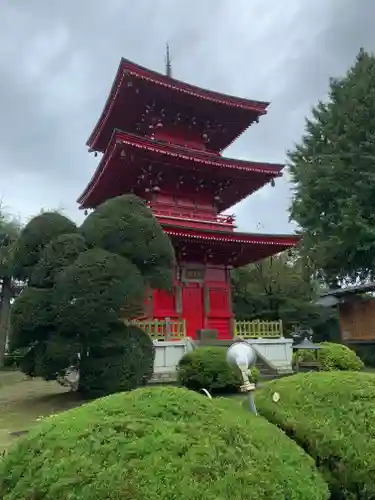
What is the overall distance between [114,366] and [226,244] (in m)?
7.51

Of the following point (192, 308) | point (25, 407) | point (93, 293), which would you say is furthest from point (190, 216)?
point (25, 407)

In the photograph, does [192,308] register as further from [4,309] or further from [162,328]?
[4,309]

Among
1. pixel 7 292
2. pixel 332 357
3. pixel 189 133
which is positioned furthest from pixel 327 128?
pixel 7 292

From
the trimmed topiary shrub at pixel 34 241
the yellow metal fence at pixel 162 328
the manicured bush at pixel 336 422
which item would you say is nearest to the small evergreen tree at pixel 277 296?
the yellow metal fence at pixel 162 328

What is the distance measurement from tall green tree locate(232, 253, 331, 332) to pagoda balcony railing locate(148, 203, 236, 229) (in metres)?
6.62

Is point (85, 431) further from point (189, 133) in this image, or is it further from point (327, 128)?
point (327, 128)

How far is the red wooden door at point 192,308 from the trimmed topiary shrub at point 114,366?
19.9 feet

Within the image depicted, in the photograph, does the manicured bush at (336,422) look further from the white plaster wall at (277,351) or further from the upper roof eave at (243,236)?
the white plaster wall at (277,351)

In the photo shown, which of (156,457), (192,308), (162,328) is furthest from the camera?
(192,308)

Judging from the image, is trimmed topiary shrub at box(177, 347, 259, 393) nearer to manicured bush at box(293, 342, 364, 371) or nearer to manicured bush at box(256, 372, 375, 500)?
manicured bush at box(293, 342, 364, 371)

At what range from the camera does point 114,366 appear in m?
9.77

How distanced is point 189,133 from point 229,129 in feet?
6.59

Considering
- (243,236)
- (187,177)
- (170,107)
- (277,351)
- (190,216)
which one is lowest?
(277,351)

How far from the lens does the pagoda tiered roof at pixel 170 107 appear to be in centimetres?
1612
